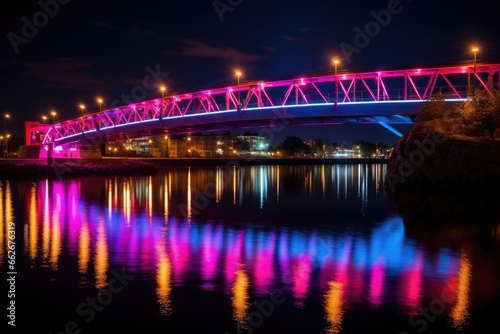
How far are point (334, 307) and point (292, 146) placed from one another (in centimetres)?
17985

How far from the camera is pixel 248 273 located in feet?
35.4

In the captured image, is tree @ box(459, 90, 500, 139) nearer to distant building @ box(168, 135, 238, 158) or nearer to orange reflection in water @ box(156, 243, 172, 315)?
orange reflection in water @ box(156, 243, 172, 315)

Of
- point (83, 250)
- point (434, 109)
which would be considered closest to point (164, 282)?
point (83, 250)

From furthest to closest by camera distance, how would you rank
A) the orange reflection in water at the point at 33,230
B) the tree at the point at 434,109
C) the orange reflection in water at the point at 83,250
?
1. the tree at the point at 434,109
2. the orange reflection in water at the point at 33,230
3. the orange reflection in water at the point at 83,250

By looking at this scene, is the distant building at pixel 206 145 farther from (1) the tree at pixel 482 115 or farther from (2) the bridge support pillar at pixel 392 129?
(1) the tree at pixel 482 115

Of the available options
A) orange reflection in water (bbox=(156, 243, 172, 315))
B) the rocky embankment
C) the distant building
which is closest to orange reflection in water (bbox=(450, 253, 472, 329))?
orange reflection in water (bbox=(156, 243, 172, 315))

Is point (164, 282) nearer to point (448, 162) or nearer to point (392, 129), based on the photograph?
point (448, 162)

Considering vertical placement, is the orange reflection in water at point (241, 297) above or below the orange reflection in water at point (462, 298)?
above

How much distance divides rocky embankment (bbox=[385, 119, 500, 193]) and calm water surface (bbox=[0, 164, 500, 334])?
8.90 metres

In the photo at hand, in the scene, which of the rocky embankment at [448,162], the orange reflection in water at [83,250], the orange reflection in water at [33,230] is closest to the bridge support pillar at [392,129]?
the rocky embankment at [448,162]

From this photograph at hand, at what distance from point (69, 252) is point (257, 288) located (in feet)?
19.1

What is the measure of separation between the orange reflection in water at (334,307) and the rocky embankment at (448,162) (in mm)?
21223

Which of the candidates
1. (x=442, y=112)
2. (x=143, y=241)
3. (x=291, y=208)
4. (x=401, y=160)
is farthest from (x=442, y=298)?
(x=442, y=112)

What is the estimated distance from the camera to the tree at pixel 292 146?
18750 centimetres
